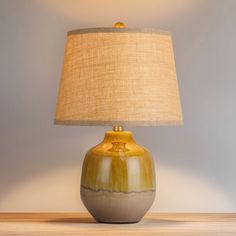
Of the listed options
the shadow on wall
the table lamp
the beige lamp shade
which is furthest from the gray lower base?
the shadow on wall

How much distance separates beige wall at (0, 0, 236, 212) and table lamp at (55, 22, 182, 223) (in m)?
0.37

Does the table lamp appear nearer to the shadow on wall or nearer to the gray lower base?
the gray lower base

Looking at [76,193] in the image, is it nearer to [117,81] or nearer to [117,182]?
[117,182]

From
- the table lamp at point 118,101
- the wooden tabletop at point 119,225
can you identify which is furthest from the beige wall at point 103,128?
the table lamp at point 118,101

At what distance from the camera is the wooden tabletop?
5.25ft

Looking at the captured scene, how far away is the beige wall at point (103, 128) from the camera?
2070 millimetres

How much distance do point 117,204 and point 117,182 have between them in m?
0.06

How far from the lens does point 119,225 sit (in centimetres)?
169

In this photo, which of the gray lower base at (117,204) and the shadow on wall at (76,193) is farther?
the shadow on wall at (76,193)

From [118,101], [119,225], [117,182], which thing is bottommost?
[119,225]

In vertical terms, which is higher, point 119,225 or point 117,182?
point 117,182

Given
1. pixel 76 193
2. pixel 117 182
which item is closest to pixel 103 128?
pixel 76 193

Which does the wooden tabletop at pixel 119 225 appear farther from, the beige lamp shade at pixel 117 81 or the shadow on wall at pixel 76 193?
the beige lamp shade at pixel 117 81

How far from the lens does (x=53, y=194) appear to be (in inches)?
81.9
